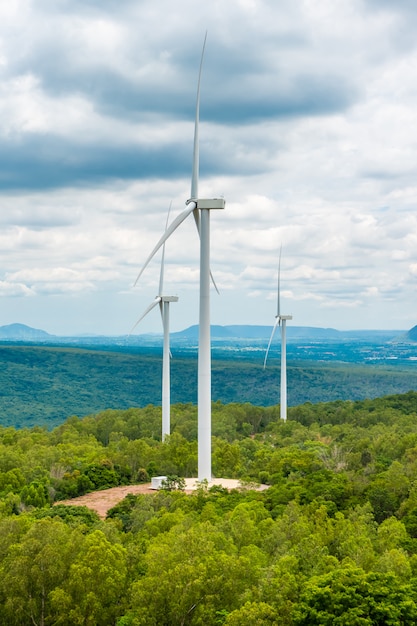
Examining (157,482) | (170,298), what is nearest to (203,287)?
(157,482)

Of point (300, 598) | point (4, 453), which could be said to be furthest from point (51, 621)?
point (4, 453)

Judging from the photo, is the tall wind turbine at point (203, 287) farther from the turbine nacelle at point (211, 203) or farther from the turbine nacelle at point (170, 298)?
the turbine nacelle at point (170, 298)

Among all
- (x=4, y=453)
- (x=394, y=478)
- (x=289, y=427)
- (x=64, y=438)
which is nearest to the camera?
(x=394, y=478)

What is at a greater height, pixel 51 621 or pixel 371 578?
pixel 371 578

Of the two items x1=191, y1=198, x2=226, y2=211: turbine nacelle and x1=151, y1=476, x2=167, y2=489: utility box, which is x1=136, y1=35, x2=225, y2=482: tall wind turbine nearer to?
x1=191, y1=198, x2=226, y2=211: turbine nacelle

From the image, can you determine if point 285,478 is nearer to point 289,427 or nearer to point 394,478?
point 394,478

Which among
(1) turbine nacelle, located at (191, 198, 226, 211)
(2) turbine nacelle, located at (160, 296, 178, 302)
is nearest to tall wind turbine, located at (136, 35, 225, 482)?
(1) turbine nacelle, located at (191, 198, 226, 211)

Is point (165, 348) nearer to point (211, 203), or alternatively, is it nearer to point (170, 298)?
point (170, 298)

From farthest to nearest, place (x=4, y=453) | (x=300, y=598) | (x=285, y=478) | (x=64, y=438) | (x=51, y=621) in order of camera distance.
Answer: (x=64, y=438) < (x=4, y=453) < (x=285, y=478) < (x=51, y=621) < (x=300, y=598)

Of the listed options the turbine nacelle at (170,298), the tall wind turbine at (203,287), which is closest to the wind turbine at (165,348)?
the turbine nacelle at (170,298)
